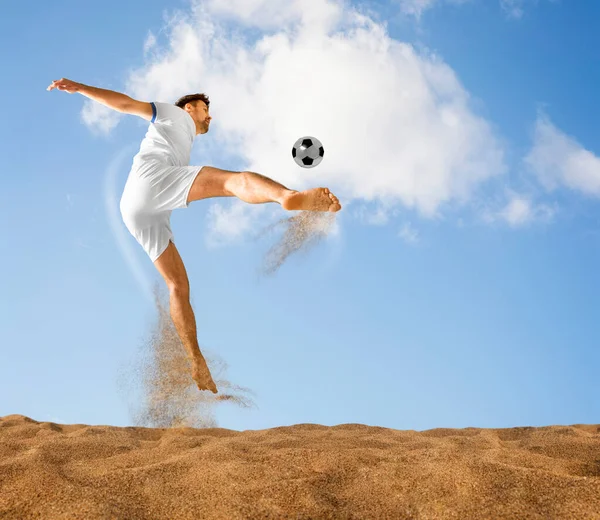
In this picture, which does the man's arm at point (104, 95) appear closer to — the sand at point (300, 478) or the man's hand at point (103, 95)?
the man's hand at point (103, 95)

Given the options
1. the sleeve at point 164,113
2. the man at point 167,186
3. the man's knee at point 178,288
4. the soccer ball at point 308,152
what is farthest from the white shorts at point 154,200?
the soccer ball at point 308,152

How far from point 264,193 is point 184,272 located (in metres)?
1.25

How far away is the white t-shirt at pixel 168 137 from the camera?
4.32 m

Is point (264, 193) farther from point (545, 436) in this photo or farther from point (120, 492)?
point (545, 436)

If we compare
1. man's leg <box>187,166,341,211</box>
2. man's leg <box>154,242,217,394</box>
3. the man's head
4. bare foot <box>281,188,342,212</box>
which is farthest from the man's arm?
bare foot <box>281,188,342,212</box>

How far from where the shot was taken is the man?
397 cm

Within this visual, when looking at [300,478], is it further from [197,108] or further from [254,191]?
[197,108]

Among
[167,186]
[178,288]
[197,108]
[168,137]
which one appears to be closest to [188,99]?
[197,108]

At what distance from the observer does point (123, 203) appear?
4262 mm

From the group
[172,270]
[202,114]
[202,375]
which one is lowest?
[202,375]

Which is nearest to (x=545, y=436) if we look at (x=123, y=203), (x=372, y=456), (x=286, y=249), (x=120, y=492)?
(x=372, y=456)

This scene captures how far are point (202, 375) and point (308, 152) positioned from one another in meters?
1.83

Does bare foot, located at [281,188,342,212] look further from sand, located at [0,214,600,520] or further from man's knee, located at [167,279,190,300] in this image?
man's knee, located at [167,279,190,300]

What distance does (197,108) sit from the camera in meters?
4.82
